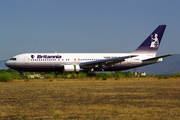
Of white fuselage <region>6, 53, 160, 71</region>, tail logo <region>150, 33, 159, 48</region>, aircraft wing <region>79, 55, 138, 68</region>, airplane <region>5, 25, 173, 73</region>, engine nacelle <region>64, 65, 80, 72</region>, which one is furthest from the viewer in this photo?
A: tail logo <region>150, 33, 159, 48</region>

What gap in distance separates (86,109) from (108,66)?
1117 inches

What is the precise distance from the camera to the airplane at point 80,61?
3388cm

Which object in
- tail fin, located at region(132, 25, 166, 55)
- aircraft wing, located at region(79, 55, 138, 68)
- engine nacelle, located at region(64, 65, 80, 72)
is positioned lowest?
engine nacelle, located at region(64, 65, 80, 72)

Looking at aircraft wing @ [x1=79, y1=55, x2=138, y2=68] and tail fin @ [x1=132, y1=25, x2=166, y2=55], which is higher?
tail fin @ [x1=132, y1=25, x2=166, y2=55]

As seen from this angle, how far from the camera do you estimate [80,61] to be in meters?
35.7

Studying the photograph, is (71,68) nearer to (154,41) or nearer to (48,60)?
(48,60)

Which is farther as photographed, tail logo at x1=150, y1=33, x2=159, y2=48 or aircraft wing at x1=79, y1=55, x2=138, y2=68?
tail logo at x1=150, y1=33, x2=159, y2=48

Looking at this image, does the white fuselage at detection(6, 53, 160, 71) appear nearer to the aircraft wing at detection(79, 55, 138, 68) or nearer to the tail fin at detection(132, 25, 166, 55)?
the aircraft wing at detection(79, 55, 138, 68)

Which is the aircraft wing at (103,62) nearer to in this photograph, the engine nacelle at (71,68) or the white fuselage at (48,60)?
the engine nacelle at (71,68)

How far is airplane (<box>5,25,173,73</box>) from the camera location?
33875 millimetres

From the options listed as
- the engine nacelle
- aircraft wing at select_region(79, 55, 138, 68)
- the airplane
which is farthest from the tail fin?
the engine nacelle

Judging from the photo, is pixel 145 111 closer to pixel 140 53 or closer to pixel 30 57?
pixel 30 57

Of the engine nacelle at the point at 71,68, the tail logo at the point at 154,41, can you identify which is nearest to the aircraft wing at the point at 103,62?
the engine nacelle at the point at 71,68

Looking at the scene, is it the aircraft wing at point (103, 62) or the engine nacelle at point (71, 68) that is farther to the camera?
the aircraft wing at point (103, 62)
